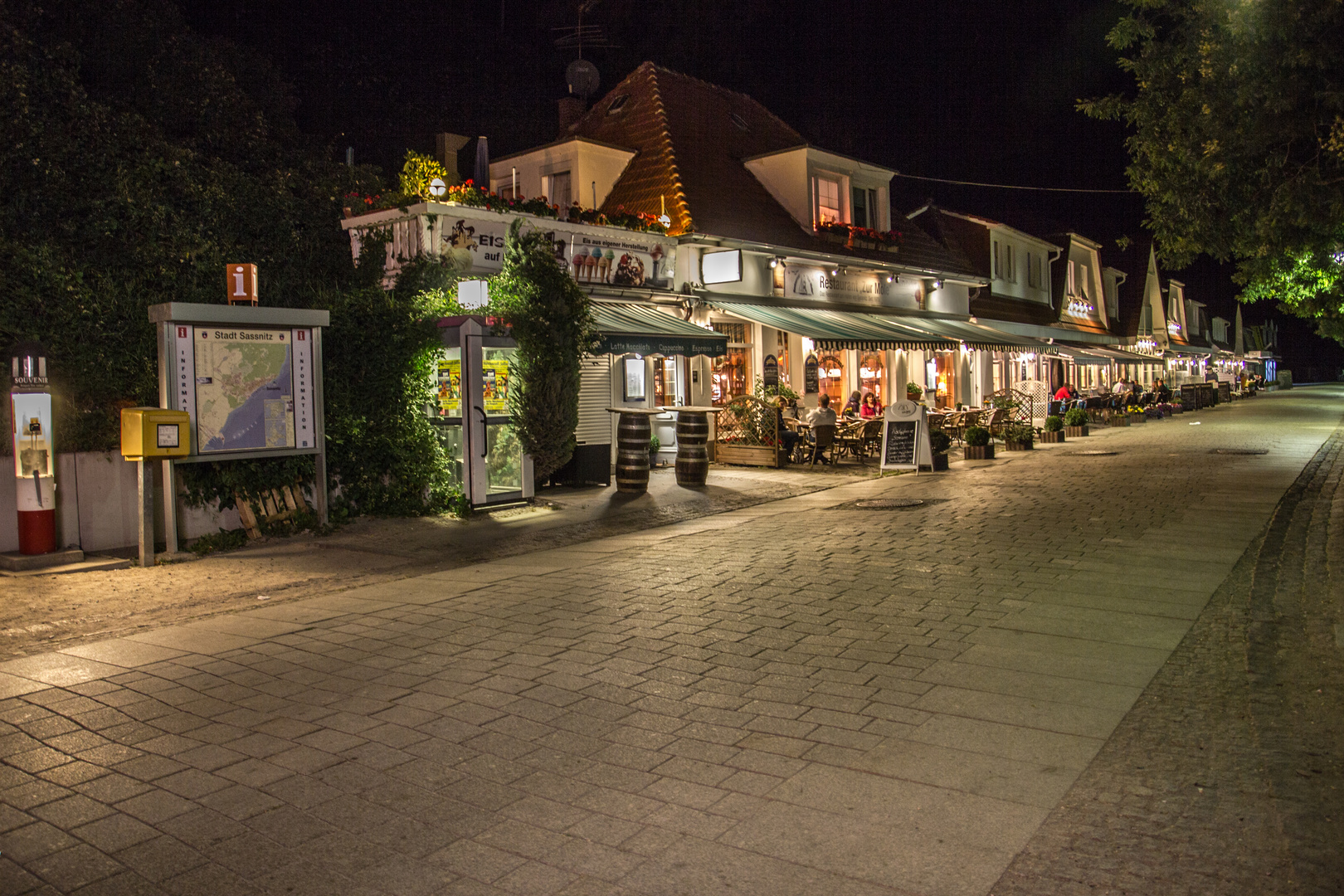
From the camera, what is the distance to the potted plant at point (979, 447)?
19.0 m

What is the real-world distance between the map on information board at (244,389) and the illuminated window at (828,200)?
1502 centimetres

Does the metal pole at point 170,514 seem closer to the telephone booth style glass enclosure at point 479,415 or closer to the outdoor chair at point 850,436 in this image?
the telephone booth style glass enclosure at point 479,415

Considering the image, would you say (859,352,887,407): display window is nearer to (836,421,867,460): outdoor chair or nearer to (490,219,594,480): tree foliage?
(836,421,867,460): outdoor chair

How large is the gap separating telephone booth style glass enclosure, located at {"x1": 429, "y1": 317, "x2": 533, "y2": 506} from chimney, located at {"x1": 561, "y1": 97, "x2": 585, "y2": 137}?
1287 cm

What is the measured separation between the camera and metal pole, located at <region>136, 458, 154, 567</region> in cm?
912

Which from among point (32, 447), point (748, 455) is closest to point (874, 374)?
point (748, 455)

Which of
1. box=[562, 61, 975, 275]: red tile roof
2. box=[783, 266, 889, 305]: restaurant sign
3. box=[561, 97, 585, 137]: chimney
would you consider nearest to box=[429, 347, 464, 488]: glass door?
box=[562, 61, 975, 275]: red tile roof

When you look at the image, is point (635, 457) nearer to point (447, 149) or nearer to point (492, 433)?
point (492, 433)

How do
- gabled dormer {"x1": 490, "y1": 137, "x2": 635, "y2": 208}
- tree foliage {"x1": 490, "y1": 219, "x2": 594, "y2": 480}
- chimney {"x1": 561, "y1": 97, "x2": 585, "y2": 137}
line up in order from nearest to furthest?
tree foliage {"x1": 490, "y1": 219, "x2": 594, "y2": 480}, gabled dormer {"x1": 490, "y1": 137, "x2": 635, "y2": 208}, chimney {"x1": 561, "y1": 97, "x2": 585, "y2": 137}

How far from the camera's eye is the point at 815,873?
10.7ft

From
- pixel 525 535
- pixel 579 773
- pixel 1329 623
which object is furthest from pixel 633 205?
pixel 579 773

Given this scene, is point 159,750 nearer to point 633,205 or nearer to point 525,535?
point 525,535

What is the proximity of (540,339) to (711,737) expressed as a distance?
8321mm

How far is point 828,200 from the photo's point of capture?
75.2 feet
